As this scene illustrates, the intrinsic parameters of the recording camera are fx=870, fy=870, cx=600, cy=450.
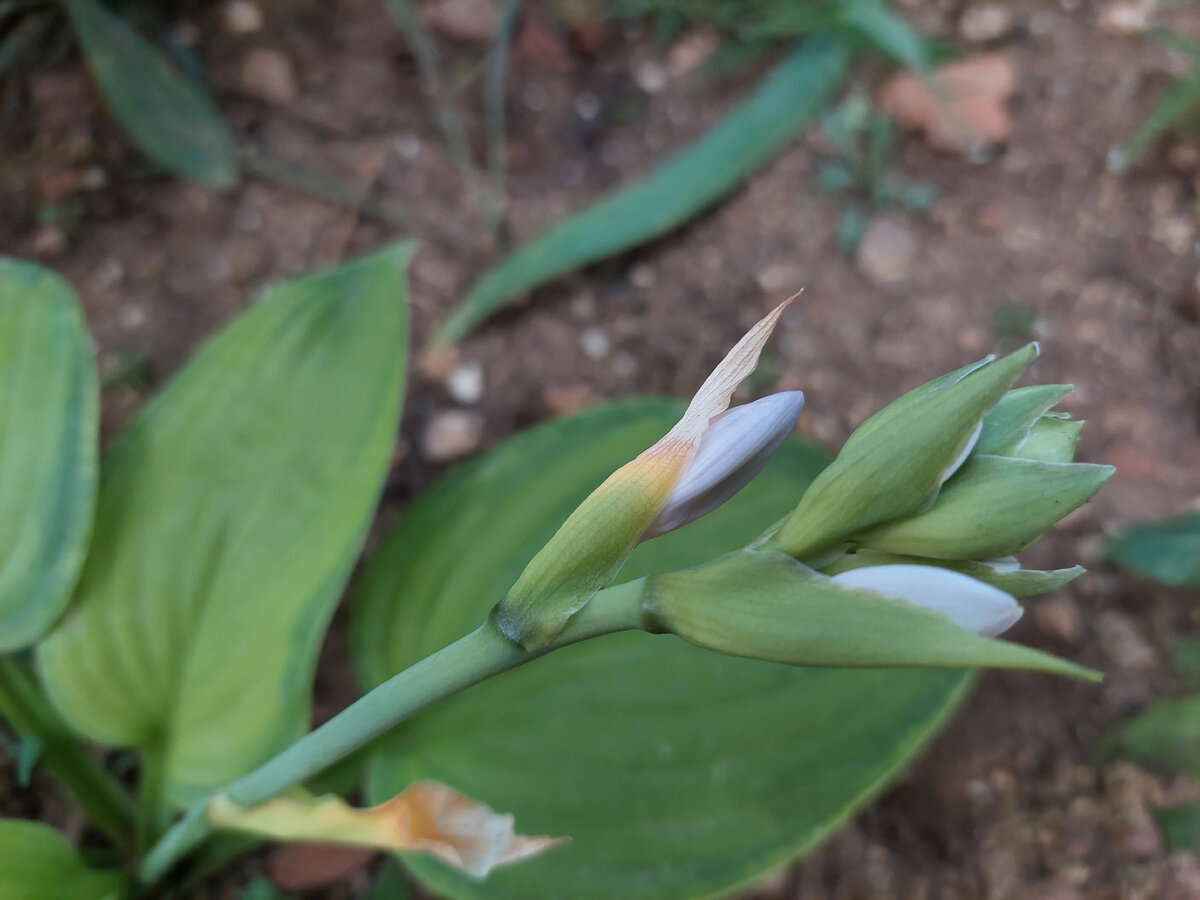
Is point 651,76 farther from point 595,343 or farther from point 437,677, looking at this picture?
point 437,677

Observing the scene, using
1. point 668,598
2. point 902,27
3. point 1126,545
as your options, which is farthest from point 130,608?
point 902,27

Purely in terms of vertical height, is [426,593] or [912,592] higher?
[912,592]

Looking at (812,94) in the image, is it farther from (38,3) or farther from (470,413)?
(38,3)

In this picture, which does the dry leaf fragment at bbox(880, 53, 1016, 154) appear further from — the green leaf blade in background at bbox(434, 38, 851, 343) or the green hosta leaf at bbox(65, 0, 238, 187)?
the green hosta leaf at bbox(65, 0, 238, 187)

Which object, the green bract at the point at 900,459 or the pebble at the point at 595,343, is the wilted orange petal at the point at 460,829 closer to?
the green bract at the point at 900,459

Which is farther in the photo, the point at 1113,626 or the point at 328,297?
the point at 1113,626
